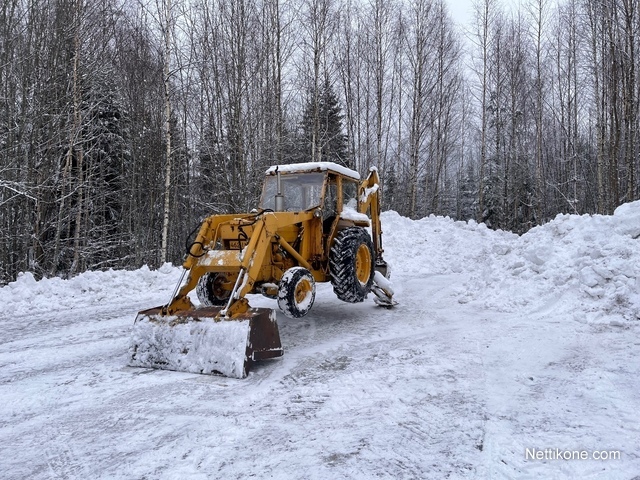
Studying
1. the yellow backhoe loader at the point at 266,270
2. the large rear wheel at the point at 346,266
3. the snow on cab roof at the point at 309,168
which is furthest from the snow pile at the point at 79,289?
the large rear wheel at the point at 346,266

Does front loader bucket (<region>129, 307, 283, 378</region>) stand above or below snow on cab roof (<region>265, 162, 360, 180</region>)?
below

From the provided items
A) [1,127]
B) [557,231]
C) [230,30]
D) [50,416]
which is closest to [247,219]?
[50,416]

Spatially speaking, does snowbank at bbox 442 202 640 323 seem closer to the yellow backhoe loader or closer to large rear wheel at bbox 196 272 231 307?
the yellow backhoe loader

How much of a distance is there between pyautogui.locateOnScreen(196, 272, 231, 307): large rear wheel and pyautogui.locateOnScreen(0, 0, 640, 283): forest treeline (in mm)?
5341

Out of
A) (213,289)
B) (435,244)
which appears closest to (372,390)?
(213,289)

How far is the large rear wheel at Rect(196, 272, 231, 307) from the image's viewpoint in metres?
6.57

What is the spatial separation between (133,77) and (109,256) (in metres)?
7.74

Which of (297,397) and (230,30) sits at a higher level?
(230,30)

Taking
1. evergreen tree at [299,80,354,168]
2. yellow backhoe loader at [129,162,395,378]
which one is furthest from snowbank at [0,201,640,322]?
evergreen tree at [299,80,354,168]

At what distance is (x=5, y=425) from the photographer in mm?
3293

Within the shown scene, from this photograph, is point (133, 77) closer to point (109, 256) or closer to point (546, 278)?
point (109, 256)

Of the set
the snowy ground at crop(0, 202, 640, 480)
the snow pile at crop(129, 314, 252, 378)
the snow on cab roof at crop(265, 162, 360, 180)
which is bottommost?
the snowy ground at crop(0, 202, 640, 480)

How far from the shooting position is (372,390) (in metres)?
3.96

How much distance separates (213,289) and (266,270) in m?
1.28
